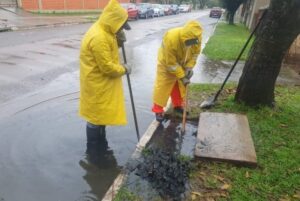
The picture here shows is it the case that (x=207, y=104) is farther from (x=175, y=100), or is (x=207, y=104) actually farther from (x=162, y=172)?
(x=162, y=172)

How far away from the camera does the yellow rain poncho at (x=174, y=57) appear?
4.80 metres

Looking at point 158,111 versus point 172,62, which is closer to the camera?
point 172,62

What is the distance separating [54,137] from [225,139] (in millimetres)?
2607

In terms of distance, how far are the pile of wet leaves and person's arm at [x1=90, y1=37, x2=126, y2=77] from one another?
47.1 inches

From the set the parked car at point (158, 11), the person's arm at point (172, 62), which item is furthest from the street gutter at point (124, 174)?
the parked car at point (158, 11)

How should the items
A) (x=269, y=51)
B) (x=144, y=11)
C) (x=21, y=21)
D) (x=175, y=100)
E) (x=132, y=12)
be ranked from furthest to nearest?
(x=144, y=11), (x=132, y=12), (x=21, y=21), (x=175, y=100), (x=269, y=51)

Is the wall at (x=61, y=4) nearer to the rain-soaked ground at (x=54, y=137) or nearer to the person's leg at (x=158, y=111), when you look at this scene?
the rain-soaked ground at (x=54, y=137)

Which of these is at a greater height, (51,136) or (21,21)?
(51,136)

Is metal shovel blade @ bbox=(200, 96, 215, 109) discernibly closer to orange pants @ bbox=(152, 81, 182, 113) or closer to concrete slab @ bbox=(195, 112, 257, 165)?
orange pants @ bbox=(152, 81, 182, 113)

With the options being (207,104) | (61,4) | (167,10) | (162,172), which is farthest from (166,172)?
(167,10)

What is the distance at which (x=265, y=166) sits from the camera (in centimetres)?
401

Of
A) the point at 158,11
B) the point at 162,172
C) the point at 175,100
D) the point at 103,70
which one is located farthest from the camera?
the point at 158,11

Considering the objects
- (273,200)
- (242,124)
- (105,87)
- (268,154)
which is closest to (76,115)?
(105,87)

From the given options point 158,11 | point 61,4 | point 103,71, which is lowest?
A: point 158,11
